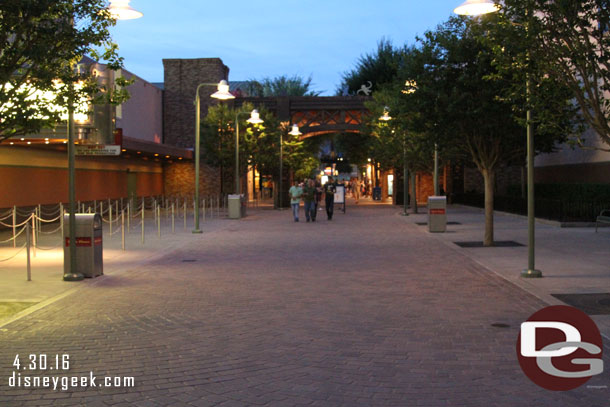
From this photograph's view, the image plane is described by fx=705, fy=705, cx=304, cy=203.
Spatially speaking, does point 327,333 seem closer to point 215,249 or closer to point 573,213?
point 215,249

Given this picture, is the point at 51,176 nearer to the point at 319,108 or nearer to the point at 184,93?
the point at 184,93

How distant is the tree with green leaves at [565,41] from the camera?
9.55m

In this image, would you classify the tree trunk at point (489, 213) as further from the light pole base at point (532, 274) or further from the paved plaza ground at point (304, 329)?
the light pole base at point (532, 274)

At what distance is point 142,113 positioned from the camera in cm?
4578

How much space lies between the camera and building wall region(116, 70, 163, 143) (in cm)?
4194

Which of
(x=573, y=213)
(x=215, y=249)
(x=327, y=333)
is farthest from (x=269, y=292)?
(x=573, y=213)

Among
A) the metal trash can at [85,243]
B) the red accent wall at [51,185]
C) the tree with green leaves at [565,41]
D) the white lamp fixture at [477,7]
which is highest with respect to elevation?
the white lamp fixture at [477,7]

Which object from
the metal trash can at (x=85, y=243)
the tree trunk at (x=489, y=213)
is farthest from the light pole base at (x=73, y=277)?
the tree trunk at (x=489, y=213)

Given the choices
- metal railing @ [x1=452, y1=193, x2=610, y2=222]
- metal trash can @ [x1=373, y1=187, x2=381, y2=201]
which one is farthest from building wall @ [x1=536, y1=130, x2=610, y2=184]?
metal trash can @ [x1=373, y1=187, x2=381, y2=201]

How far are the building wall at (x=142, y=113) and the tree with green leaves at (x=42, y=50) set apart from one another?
98.2 feet

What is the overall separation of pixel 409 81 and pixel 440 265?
6148 mm

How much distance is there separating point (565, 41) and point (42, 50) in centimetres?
707

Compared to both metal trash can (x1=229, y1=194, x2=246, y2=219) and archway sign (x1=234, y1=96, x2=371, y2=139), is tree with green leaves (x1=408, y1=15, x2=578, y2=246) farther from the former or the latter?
archway sign (x1=234, y1=96, x2=371, y2=139)

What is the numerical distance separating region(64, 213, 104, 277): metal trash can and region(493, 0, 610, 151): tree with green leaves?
7.47 metres
